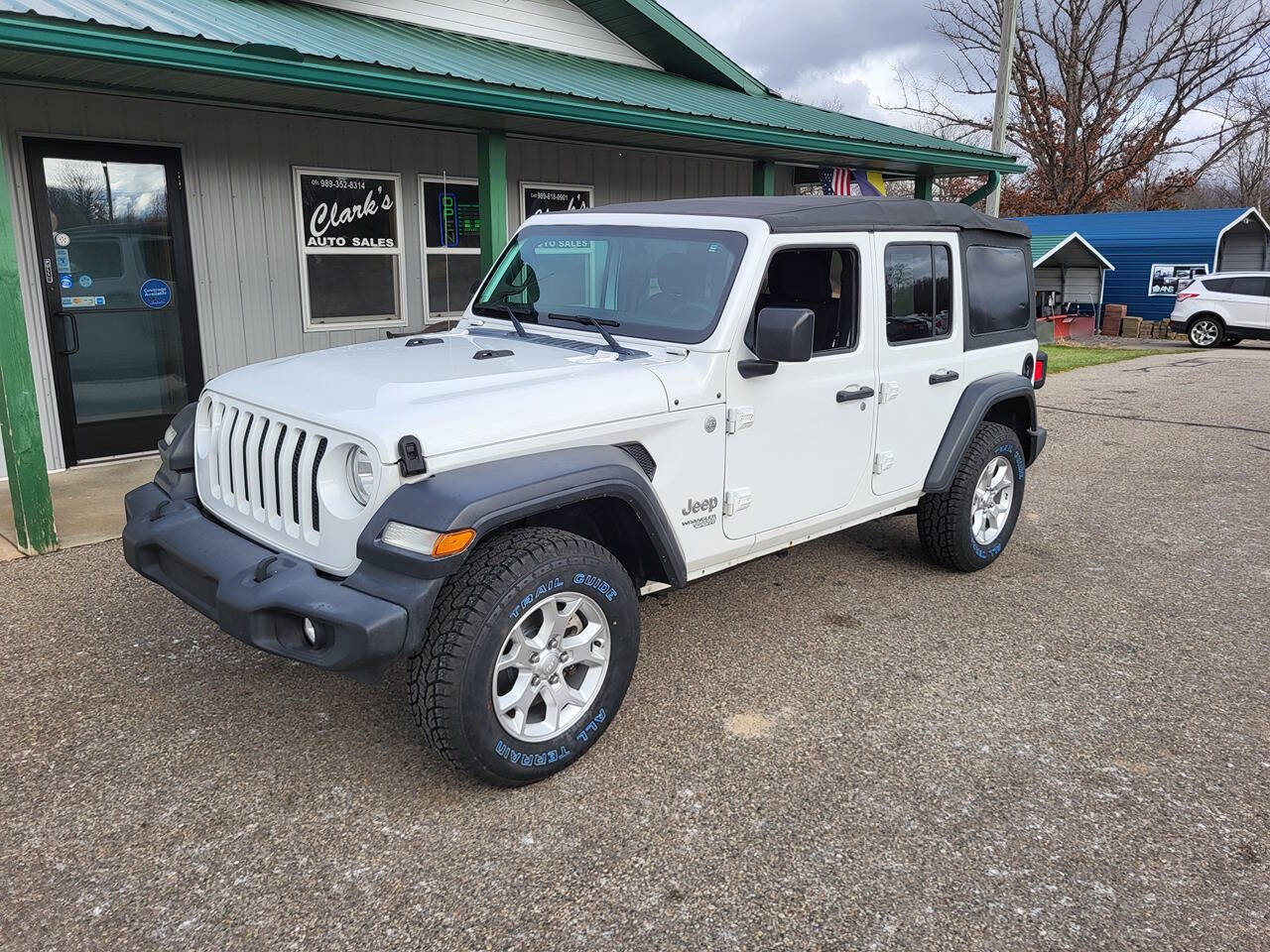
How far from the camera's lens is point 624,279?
403 cm

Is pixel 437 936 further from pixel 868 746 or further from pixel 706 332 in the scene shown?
pixel 706 332

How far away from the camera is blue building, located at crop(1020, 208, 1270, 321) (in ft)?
85.4

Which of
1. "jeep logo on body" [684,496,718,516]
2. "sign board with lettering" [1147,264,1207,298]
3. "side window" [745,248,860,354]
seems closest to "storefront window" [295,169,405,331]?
"side window" [745,248,860,354]

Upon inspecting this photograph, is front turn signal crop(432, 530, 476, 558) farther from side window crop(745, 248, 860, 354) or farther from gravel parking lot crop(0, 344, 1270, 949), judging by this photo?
side window crop(745, 248, 860, 354)

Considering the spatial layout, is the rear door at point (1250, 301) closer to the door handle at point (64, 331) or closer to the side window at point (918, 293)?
the side window at point (918, 293)

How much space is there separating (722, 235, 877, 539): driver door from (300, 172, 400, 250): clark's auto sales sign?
532 cm

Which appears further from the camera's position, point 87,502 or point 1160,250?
point 1160,250

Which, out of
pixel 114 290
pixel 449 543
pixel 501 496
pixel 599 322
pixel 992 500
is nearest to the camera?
pixel 449 543

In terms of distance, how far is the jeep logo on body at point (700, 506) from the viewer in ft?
11.7

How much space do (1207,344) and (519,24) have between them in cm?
1842

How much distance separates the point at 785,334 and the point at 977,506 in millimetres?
2281

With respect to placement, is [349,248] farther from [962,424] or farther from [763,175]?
[962,424]

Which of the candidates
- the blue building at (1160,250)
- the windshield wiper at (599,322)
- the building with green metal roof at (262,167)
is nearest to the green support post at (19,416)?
the building with green metal roof at (262,167)

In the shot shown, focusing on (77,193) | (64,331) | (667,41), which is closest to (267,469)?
(64,331)
